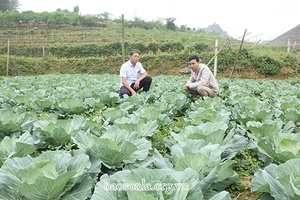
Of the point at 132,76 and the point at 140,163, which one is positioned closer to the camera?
the point at 140,163

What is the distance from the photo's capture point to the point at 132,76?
5.94m

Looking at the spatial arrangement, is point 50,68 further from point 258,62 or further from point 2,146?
point 2,146

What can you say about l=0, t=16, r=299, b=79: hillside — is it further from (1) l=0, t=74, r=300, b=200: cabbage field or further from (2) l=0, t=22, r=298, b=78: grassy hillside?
(1) l=0, t=74, r=300, b=200: cabbage field

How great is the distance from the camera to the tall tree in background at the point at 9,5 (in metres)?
55.2

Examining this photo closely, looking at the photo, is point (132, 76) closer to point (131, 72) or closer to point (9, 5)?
point (131, 72)

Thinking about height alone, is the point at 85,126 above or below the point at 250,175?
above

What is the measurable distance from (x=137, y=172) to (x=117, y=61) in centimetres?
2292

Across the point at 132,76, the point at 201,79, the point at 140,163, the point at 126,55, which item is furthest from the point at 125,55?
the point at 140,163

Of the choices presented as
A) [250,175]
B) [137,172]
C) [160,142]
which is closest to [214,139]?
[250,175]

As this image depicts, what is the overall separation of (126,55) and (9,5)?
44.1 meters

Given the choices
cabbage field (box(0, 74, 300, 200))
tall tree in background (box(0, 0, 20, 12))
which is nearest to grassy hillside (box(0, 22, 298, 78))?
cabbage field (box(0, 74, 300, 200))

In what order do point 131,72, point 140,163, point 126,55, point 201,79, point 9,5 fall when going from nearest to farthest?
1. point 140,163
2. point 201,79
3. point 131,72
4. point 126,55
5. point 9,5

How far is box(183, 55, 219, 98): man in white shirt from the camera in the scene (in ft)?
17.0

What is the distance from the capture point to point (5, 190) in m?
1.42
